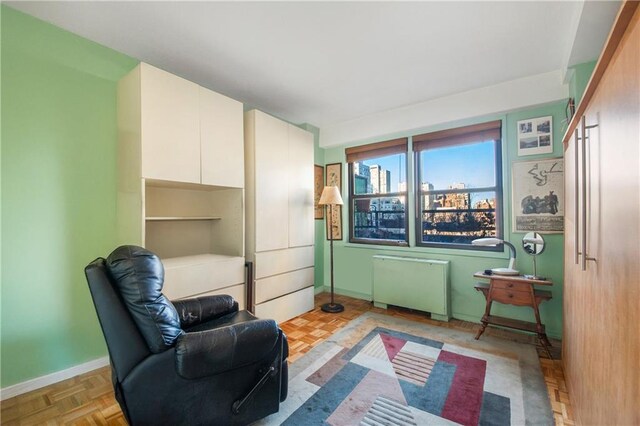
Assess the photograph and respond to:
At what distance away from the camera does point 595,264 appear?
1216mm

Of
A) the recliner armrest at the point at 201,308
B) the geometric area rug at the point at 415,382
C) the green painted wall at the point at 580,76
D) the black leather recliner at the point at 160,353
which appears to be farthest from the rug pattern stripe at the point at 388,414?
the green painted wall at the point at 580,76

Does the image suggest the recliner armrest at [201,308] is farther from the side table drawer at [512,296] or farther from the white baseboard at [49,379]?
the side table drawer at [512,296]

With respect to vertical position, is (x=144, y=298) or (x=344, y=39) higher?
(x=344, y=39)

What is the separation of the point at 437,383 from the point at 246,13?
293cm

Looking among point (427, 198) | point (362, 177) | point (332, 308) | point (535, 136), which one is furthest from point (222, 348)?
point (535, 136)

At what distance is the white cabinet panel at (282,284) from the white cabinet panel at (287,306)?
0.18 ft

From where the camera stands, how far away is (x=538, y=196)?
2695 mm

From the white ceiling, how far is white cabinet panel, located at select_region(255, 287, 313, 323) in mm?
2378

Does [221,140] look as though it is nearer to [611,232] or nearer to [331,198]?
[331,198]

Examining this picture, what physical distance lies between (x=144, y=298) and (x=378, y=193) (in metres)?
3.22

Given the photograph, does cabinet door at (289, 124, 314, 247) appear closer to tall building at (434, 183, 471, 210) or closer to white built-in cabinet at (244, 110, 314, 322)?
white built-in cabinet at (244, 110, 314, 322)

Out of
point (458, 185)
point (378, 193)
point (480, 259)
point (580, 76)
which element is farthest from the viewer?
point (378, 193)

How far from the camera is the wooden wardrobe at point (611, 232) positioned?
0.82m

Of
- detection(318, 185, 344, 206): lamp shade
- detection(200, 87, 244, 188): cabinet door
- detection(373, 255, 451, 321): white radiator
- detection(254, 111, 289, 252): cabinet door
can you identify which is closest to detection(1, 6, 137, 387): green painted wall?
detection(200, 87, 244, 188): cabinet door
